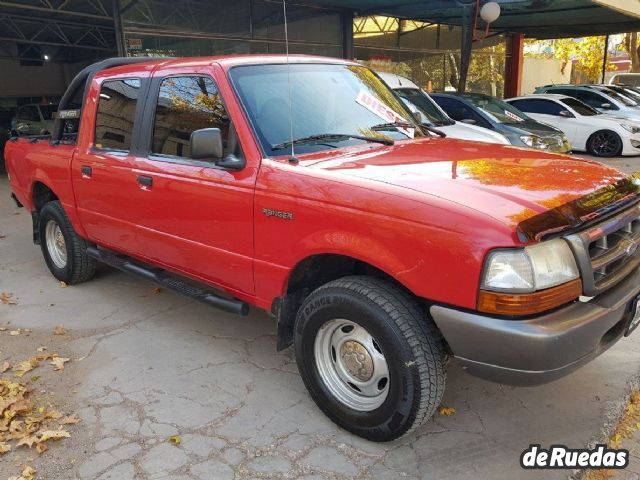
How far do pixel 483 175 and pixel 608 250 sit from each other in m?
0.68

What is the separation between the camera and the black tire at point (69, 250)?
201 inches

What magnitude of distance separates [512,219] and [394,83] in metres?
7.85

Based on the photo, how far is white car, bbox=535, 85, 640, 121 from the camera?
1506 cm

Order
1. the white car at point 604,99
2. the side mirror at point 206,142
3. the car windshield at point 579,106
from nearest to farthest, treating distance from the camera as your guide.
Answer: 1. the side mirror at point 206,142
2. the car windshield at point 579,106
3. the white car at point 604,99

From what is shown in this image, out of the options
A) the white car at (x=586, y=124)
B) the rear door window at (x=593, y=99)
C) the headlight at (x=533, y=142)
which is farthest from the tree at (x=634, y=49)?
the headlight at (x=533, y=142)

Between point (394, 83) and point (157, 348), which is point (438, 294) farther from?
point (394, 83)

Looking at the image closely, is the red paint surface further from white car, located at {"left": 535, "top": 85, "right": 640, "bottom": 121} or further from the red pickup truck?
white car, located at {"left": 535, "top": 85, "right": 640, "bottom": 121}

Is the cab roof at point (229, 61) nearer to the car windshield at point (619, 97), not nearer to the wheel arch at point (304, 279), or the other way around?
the wheel arch at point (304, 279)

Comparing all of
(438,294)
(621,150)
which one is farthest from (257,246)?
(621,150)

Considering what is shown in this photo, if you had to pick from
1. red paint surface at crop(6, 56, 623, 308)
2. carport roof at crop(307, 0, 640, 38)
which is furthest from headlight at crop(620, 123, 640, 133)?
red paint surface at crop(6, 56, 623, 308)

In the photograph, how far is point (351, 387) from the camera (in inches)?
120

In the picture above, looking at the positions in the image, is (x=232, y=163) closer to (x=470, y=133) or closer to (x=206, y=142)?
(x=206, y=142)

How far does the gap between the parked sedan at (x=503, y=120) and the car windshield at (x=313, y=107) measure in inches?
243

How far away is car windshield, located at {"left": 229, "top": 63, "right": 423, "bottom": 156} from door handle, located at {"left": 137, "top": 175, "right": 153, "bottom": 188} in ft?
3.12
